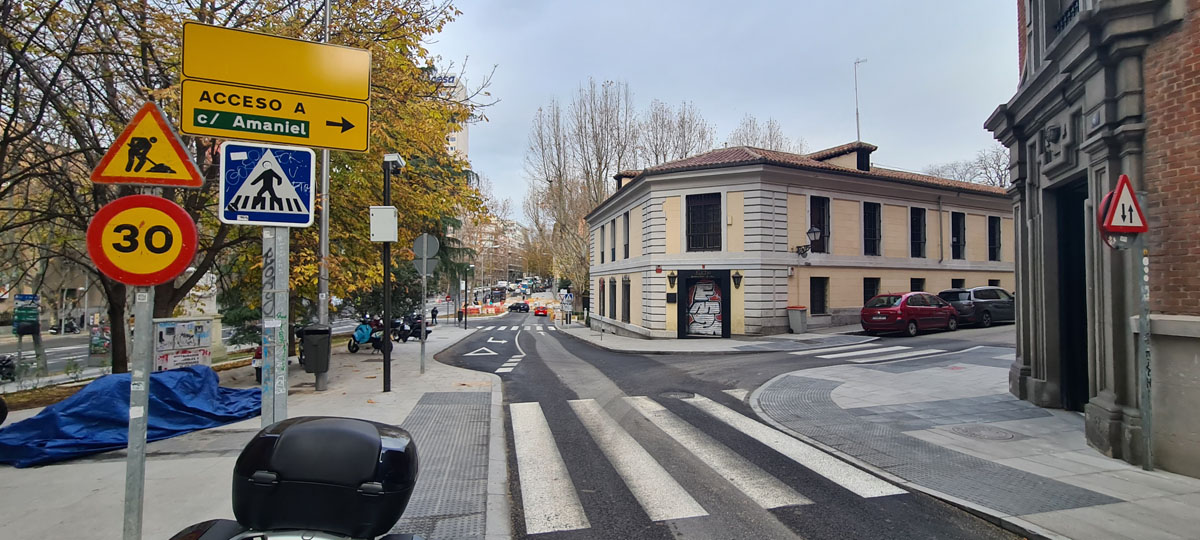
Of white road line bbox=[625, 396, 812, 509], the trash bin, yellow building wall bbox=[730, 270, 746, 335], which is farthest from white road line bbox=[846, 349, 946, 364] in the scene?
the trash bin

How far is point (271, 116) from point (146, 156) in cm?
106

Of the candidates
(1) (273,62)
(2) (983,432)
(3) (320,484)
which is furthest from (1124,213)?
(1) (273,62)

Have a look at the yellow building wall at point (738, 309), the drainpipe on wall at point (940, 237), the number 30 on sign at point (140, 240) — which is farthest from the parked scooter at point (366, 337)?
the drainpipe on wall at point (940, 237)

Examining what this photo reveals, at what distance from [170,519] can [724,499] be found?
4205 mm

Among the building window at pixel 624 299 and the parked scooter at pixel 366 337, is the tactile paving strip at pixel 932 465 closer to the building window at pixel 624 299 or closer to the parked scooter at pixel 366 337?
the parked scooter at pixel 366 337

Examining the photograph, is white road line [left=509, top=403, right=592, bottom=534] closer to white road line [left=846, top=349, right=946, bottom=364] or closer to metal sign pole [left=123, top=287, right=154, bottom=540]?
metal sign pole [left=123, top=287, right=154, bottom=540]

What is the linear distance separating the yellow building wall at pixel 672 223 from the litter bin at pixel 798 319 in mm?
5020

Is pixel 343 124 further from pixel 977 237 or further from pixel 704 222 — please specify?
pixel 977 237

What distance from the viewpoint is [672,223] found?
21500mm

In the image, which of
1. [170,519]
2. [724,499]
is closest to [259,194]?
[170,519]

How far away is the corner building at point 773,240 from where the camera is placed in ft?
67.1

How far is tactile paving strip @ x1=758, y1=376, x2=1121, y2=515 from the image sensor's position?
437cm

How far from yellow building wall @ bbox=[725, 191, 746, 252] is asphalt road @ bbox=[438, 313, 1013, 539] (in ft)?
38.2

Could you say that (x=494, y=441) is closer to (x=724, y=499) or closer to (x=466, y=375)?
(x=724, y=499)
